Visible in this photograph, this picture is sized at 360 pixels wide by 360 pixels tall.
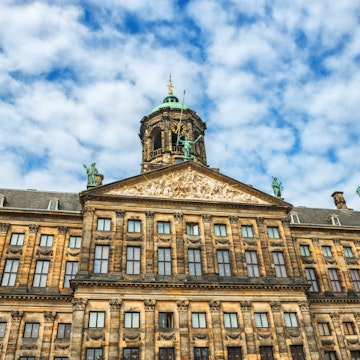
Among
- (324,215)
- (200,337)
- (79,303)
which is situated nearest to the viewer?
(79,303)

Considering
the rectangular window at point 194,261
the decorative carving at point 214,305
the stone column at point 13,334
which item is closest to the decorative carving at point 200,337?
the decorative carving at point 214,305

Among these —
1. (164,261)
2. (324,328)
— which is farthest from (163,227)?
(324,328)

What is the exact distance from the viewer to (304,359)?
27.5m

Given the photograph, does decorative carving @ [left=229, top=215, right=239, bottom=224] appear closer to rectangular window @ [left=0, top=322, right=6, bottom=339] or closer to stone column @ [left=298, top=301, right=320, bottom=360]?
stone column @ [left=298, top=301, right=320, bottom=360]

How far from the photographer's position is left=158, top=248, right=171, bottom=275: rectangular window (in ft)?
94.9

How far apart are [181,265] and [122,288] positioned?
15.9 feet

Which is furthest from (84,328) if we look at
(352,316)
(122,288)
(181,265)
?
(352,316)

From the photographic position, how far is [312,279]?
3559cm

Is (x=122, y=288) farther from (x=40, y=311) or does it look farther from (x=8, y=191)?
(x=8, y=191)

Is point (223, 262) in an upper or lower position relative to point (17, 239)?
lower

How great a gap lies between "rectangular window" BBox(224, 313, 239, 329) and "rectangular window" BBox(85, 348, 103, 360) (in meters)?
9.06

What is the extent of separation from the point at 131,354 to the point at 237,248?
11.6m

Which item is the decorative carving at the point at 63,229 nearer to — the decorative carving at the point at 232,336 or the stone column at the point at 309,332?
the decorative carving at the point at 232,336

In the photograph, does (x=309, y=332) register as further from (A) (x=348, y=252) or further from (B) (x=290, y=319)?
(A) (x=348, y=252)
